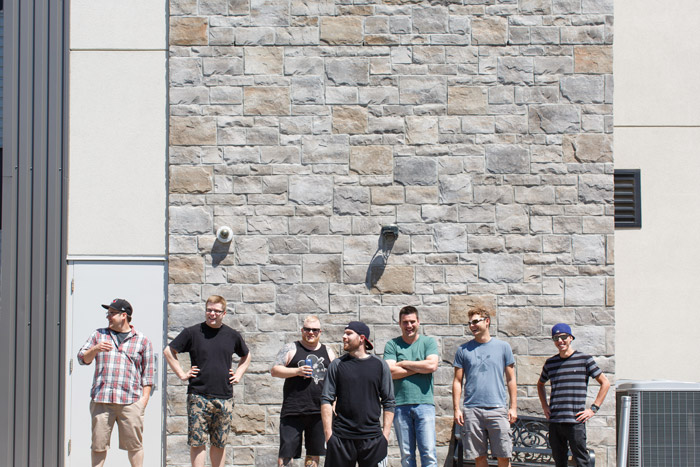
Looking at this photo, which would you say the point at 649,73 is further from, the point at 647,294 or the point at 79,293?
the point at 79,293

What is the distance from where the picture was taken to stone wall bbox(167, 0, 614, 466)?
28.3ft

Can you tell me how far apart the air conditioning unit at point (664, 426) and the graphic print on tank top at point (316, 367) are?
2963 mm

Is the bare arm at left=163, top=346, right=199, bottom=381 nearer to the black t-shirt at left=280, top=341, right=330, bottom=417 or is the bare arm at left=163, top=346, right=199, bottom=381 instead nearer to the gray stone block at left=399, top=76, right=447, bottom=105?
the black t-shirt at left=280, top=341, right=330, bottom=417

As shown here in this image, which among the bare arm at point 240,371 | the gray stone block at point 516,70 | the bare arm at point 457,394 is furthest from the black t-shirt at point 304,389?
the gray stone block at point 516,70

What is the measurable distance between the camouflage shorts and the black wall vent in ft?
17.7

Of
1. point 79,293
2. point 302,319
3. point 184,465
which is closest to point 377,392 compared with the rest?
point 302,319

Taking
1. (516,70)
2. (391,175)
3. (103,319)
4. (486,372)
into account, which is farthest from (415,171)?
(103,319)

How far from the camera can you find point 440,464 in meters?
8.52

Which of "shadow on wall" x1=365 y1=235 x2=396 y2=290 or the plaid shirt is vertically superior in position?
"shadow on wall" x1=365 y1=235 x2=396 y2=290

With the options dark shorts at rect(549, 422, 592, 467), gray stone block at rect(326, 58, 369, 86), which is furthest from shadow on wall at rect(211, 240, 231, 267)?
dark shorts at rect(549, 422, 592, 467)

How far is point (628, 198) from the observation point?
382 inches

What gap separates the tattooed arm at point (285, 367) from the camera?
7.09 metres

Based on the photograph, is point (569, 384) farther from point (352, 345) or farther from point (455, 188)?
point (455, 188)

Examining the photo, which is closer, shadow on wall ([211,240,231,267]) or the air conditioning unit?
the air conditioning unit
